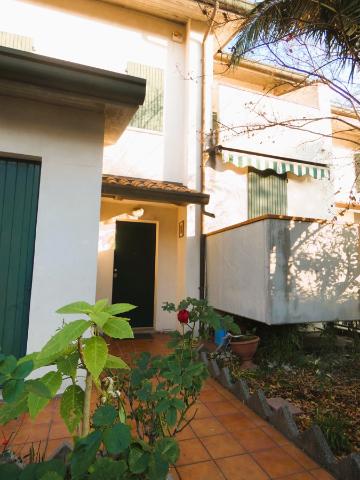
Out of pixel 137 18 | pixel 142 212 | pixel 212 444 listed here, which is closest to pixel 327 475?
pixel 212 444

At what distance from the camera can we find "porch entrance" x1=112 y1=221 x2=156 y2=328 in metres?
10.3

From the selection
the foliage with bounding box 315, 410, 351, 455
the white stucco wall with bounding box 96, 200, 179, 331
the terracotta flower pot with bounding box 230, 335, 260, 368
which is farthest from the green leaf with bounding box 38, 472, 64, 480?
the white stucco wall with bounding box 96, 200, 179, 331

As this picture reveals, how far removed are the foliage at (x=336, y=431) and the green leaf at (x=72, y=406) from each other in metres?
3.49

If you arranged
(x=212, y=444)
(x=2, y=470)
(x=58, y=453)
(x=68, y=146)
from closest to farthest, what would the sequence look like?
(x=2, y=470) < (x=58, y=453) < (x=212, y=444) < (x=68, y=146)

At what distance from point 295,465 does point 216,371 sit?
9.32 feet

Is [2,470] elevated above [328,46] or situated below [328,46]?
below

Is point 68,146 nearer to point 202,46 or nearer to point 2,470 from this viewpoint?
point 2,470

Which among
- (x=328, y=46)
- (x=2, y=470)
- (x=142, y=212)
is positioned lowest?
(x=2, y=470)

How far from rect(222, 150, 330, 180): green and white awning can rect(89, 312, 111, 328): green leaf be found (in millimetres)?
9184

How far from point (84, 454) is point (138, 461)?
0.31 meters

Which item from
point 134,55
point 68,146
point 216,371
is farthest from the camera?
point 134,55

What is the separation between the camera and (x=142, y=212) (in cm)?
1030

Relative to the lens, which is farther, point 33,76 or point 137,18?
point 137,18

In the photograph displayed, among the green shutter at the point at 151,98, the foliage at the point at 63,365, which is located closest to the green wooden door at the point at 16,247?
the foliage at the point at 63,365
